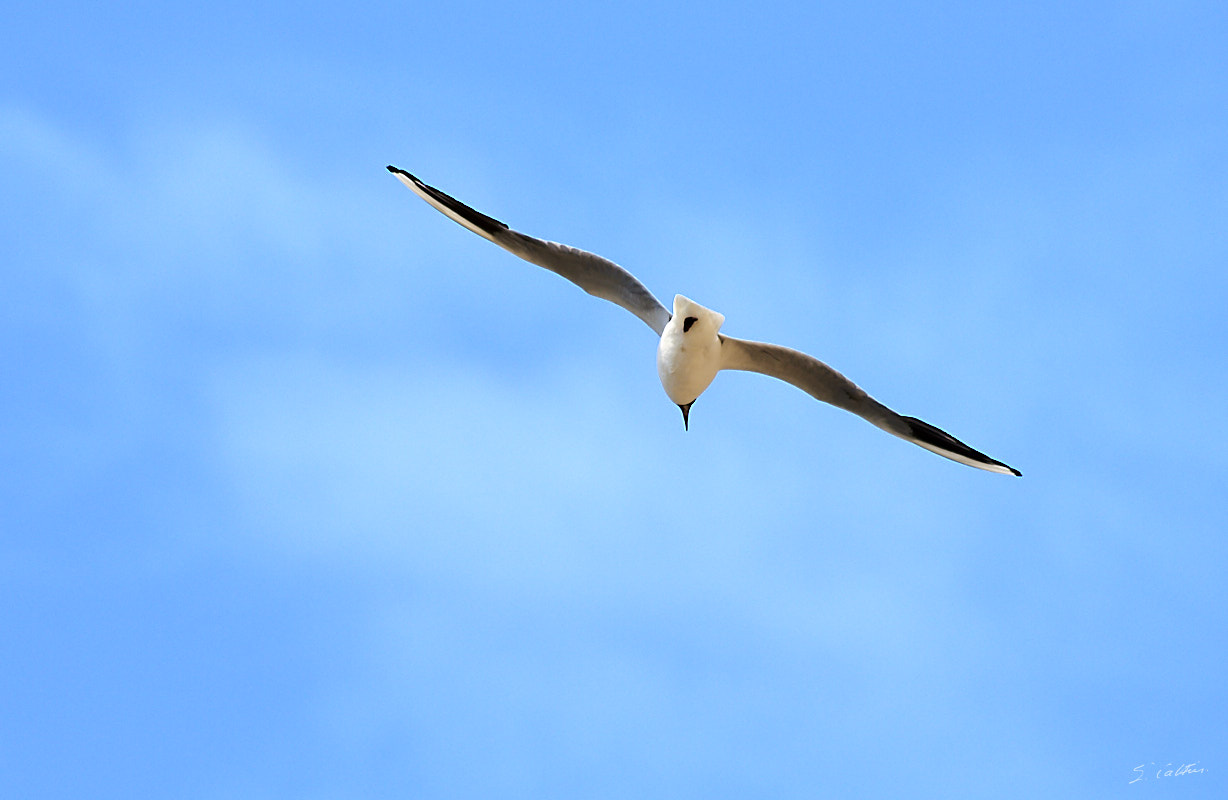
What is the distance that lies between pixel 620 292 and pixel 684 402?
1331mm

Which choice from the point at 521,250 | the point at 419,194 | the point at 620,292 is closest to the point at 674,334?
the point at 620,292

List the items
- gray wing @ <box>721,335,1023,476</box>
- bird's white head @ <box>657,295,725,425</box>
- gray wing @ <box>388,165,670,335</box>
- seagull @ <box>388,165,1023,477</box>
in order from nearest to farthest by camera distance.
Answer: bird's white head @ <box>657,295,725,425</box> < seagull @ <box>388,165,1023,477</box> < gray wing @ <box>388,165,670,335</box> < gray wing @ <box>721,335,1023,476</box>

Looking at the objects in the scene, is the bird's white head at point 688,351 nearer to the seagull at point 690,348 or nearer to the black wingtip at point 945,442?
the seagull at point 690,348

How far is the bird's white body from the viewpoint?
→ 13633mm

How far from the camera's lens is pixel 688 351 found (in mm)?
13898

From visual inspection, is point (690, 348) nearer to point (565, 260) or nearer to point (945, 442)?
point (565, 260)

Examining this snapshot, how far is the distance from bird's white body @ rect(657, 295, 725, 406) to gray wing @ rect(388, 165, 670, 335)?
1.23 feet

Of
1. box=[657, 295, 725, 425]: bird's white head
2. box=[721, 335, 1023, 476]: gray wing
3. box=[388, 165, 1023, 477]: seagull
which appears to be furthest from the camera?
box=[721, 335, 1023, 476]: gray wing

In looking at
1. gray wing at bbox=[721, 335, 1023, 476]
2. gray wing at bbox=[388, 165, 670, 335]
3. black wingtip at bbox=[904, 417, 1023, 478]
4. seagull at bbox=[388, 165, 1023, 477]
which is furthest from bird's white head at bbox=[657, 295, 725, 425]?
black wingtip at bbox=[904, 417, 1023, 478]

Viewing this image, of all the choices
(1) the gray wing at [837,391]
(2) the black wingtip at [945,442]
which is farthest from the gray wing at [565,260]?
(2) the black wingtip at [945,442]

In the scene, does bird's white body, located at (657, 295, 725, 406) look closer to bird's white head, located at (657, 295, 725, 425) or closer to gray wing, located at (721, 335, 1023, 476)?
bird's white head, located at (657, 295, 725, 425)

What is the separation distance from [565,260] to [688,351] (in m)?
1.52

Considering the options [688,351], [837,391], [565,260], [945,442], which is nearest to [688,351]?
[688,351]

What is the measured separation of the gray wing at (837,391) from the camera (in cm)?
1437
